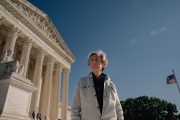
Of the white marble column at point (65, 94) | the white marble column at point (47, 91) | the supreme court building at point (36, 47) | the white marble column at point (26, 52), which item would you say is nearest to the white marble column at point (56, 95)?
the supreme court building at point (36, 47)

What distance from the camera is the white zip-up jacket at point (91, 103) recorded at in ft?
13.8

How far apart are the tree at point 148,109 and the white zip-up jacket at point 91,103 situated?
237ft

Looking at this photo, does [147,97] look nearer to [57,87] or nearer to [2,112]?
[57,87]

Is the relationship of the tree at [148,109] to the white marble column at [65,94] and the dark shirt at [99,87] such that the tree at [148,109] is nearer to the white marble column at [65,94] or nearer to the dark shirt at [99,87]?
the white marble column at [65,94]

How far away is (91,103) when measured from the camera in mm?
4281

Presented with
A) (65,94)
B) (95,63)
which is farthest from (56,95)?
(95,63)

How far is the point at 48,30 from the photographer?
42094 mm

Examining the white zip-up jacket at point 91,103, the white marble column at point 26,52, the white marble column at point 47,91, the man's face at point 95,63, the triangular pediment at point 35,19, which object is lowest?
the white zip-up jacket at point 91,103

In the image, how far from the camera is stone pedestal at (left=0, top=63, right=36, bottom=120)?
7957 millimetres

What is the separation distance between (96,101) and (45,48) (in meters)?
35.7

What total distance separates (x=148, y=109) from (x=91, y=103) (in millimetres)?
75386

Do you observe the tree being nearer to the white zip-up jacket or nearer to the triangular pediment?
the triangular pediment

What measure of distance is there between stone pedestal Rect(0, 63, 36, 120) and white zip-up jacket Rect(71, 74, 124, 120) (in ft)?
14.0

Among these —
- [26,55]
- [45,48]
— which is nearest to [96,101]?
[26,55]
